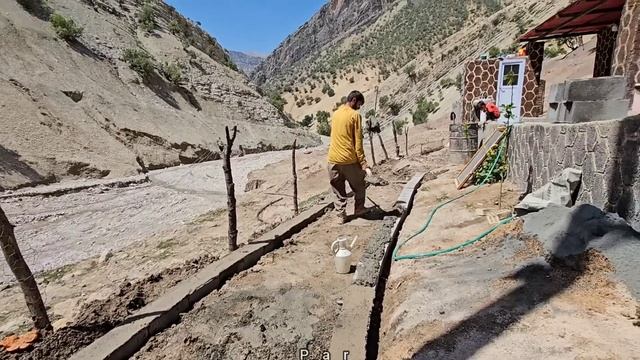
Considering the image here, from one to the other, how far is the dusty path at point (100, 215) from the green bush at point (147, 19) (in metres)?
17.7

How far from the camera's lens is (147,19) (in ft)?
96.5

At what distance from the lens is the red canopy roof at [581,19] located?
7.74 m

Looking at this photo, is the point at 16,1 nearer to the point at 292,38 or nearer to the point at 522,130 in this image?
the point at 522,130

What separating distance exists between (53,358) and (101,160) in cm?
1404

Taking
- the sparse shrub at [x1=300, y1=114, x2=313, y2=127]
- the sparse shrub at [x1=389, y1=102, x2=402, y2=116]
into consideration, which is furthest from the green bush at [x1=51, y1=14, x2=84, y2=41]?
the sparse shrub at [x1=300, y1=114, x2=313, y2=127]

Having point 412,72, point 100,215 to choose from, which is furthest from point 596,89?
point 412,72

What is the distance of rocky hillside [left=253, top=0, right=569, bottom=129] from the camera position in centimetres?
2919

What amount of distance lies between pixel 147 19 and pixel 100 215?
75.9 feet

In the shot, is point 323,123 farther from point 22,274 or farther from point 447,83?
point 22,274

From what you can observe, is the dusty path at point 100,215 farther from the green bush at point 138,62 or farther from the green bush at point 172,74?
the green bush at point 172,74

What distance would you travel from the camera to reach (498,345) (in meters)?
2.40

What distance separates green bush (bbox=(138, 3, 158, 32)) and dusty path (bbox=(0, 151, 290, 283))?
58.1 feet

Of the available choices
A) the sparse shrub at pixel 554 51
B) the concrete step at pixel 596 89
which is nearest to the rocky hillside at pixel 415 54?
the sparse shrub at pixel 554 51

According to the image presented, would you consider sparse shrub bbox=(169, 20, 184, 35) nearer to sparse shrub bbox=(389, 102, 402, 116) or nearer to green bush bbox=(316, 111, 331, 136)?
green bush bbox=(316, 111, 331, 136)
